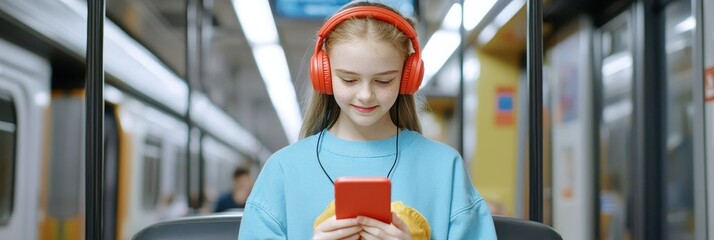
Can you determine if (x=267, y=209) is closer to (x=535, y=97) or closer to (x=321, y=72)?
(x=321, y=72)

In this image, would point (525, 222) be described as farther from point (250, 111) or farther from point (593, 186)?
point (250, 111)

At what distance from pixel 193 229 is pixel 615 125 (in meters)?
3.91

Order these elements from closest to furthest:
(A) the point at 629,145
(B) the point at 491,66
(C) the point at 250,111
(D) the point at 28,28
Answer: (D) the point at 28,28 < (A) the point at 629,145 < (B) the point at 491,66 < (C) the point at 250,111

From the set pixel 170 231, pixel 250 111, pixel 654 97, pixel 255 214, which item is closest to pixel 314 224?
pixel 255 214

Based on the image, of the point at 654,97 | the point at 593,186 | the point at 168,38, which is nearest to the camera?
the point at 654,97

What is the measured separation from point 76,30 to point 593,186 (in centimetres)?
349

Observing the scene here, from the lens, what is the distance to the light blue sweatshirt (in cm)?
134

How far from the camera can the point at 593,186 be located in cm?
539

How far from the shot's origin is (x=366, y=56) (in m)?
1.30

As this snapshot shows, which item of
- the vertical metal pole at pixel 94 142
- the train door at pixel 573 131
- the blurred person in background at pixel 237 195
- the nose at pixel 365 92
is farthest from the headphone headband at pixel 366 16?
the blurred person in background at pixel 237 195

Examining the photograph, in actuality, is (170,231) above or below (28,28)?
below

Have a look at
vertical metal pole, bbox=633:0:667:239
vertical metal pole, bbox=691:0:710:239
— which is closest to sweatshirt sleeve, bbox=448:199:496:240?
vertical metal pole, bbox=691:0:710:239

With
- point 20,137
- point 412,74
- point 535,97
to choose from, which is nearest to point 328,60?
point 412,74

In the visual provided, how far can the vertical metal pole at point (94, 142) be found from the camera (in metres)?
1.46
